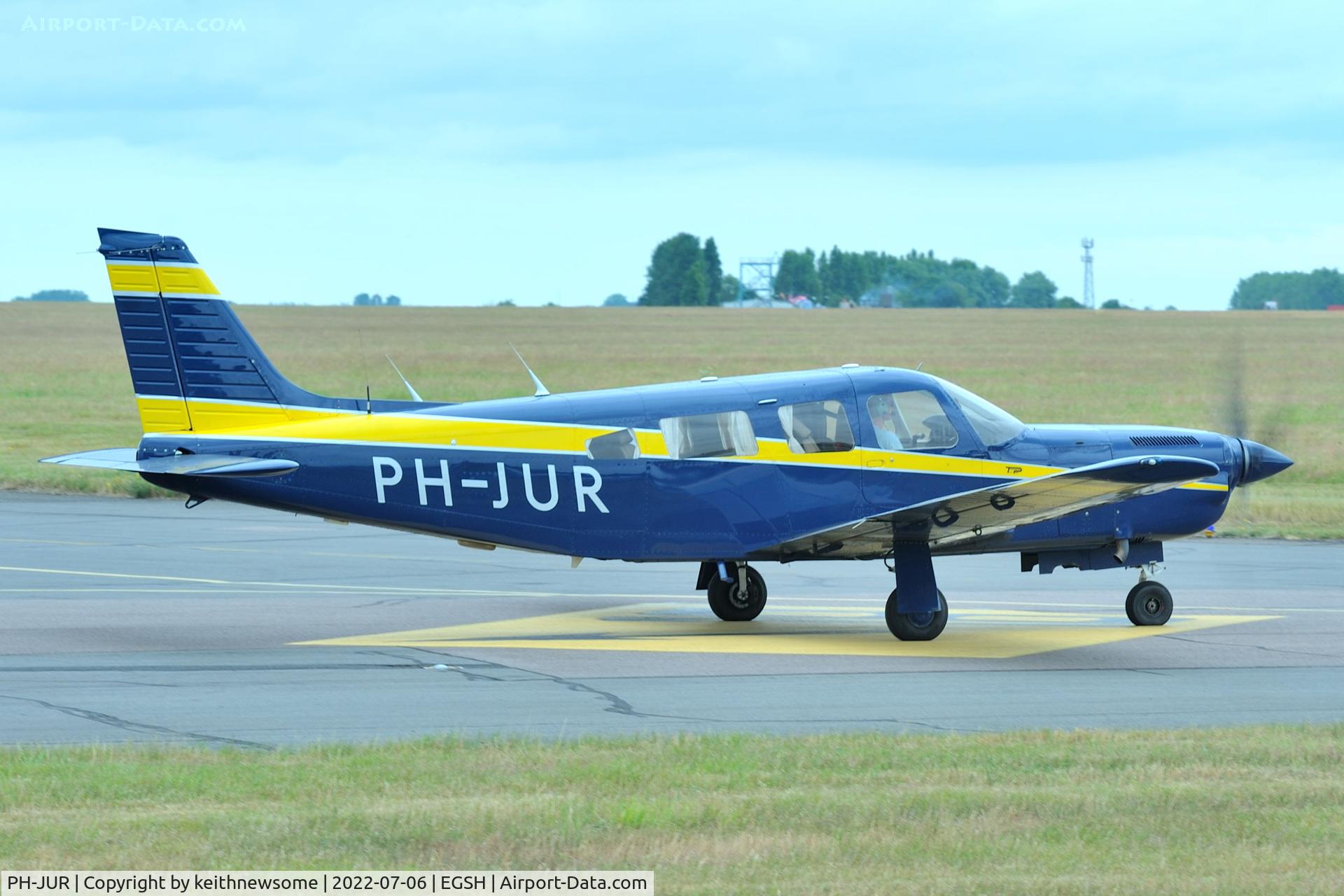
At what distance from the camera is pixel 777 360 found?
233 ft

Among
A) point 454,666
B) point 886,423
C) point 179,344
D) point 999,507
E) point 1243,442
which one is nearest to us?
point 454,666

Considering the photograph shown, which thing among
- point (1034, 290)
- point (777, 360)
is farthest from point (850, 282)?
point (777, 360)

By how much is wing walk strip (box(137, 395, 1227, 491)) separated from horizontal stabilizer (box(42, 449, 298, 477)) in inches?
9.3

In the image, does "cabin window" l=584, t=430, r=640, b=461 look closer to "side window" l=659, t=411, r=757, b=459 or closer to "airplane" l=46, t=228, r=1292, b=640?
"airplane" l=46, t=228, r=1292, b=640

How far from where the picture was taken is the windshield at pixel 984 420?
13969 millimetres

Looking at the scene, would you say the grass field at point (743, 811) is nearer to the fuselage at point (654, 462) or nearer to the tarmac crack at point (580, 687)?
the tarmac crack at point (580, 687)

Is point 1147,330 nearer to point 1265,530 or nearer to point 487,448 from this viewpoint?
point 1265,530

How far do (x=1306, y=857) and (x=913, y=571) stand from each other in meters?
6.83

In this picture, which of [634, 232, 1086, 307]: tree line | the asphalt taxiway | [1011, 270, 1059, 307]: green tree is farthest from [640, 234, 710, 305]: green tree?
the asphalt taxiway

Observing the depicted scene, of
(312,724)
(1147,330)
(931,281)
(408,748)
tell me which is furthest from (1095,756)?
(931,281)

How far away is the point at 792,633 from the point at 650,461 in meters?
2.10

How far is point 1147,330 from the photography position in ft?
331

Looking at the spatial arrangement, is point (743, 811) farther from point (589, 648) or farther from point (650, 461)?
point (650, 461)

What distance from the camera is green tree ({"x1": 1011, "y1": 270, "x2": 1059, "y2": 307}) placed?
178000 millimetres
